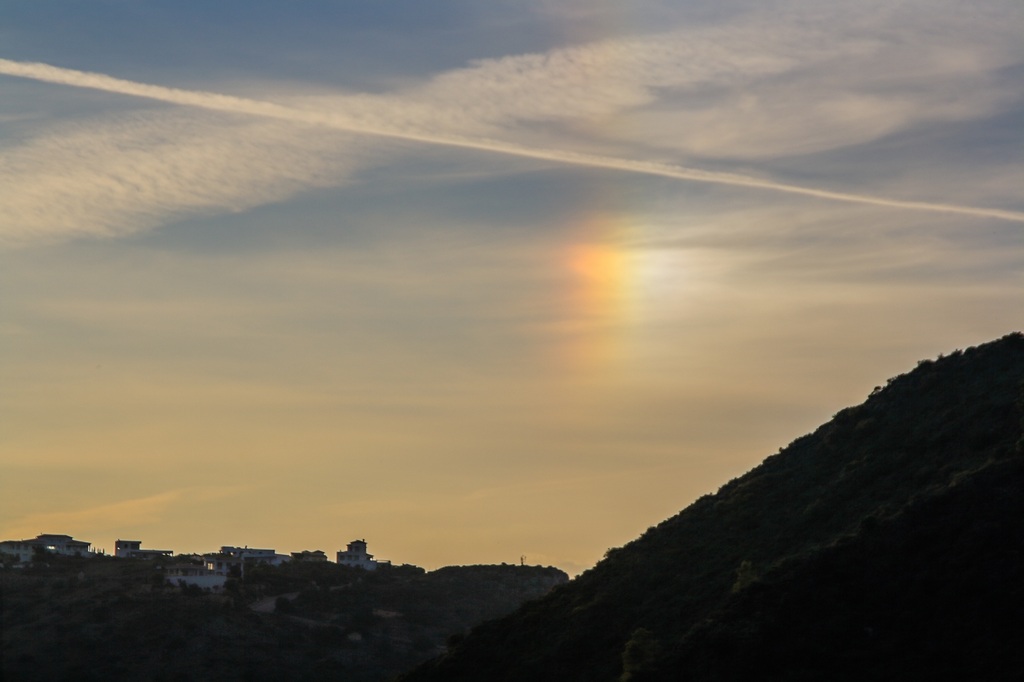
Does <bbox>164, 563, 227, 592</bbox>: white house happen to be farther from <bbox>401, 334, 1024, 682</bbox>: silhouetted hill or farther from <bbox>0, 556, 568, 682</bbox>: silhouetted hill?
<bbox>401, 334, 1024, 682</bbox>: silhouetted hill

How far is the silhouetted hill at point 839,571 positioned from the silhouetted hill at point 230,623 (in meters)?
55.0

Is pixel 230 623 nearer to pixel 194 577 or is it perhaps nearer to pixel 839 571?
pixel 194 577

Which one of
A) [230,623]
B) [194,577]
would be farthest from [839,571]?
[194,577]

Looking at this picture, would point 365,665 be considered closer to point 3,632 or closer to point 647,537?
point 3,632

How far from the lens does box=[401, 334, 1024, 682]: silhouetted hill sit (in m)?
49.0

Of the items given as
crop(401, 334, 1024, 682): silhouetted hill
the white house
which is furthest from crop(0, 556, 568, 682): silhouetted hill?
crop(401, 334, 1024, 682): silhouetted hill

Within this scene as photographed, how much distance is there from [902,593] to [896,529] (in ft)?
15.9

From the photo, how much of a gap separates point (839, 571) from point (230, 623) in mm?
91293

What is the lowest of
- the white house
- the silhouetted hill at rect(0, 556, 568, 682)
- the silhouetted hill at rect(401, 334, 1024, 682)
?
the silhouetted hill at rect(401, 334, 1024, 682)

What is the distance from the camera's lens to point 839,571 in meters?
54.3

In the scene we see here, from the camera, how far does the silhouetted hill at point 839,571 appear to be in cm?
4903

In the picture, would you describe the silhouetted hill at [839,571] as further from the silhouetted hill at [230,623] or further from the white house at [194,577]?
the white house at [194,577]

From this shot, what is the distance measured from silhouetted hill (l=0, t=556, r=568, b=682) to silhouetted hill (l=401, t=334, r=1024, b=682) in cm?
5499

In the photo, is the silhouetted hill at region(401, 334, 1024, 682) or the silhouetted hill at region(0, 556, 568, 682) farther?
the silhouetted hill at region(0, 556, 568, 682)
